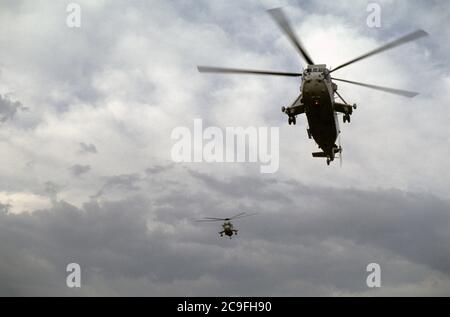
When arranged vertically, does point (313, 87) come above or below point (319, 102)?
above

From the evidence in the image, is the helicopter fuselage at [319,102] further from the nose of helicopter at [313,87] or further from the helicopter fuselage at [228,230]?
the helicopter fuselage at [228,230]

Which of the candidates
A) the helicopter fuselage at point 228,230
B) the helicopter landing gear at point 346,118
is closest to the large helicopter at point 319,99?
the helicopter landing gear at point 346,118

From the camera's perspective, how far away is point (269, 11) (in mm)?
39500

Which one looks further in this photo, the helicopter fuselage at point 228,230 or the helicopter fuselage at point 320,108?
the helicopter fuselage at point 228,230

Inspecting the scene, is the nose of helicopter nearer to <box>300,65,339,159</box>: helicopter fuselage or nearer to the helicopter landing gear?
<box>300,65,339,159</box>: helicopter fuselage

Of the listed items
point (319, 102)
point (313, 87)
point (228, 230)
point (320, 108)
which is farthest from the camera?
point (228, 230)

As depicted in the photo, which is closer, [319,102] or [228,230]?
[319,102]

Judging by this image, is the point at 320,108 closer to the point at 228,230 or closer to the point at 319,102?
the point at 319,102

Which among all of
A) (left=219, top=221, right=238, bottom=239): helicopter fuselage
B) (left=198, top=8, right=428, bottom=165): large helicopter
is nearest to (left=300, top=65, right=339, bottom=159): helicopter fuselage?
(left=198, top=8, right=428, bottom=165): large helicopter

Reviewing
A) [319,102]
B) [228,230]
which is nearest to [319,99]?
[319,102]

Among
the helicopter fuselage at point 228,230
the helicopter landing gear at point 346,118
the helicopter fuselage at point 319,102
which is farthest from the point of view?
the helicopter fuselage at point 228,230

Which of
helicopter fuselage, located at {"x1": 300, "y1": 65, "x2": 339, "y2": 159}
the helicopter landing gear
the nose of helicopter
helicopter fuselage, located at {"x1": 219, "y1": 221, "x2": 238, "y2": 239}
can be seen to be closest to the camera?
the nose of helicopter
